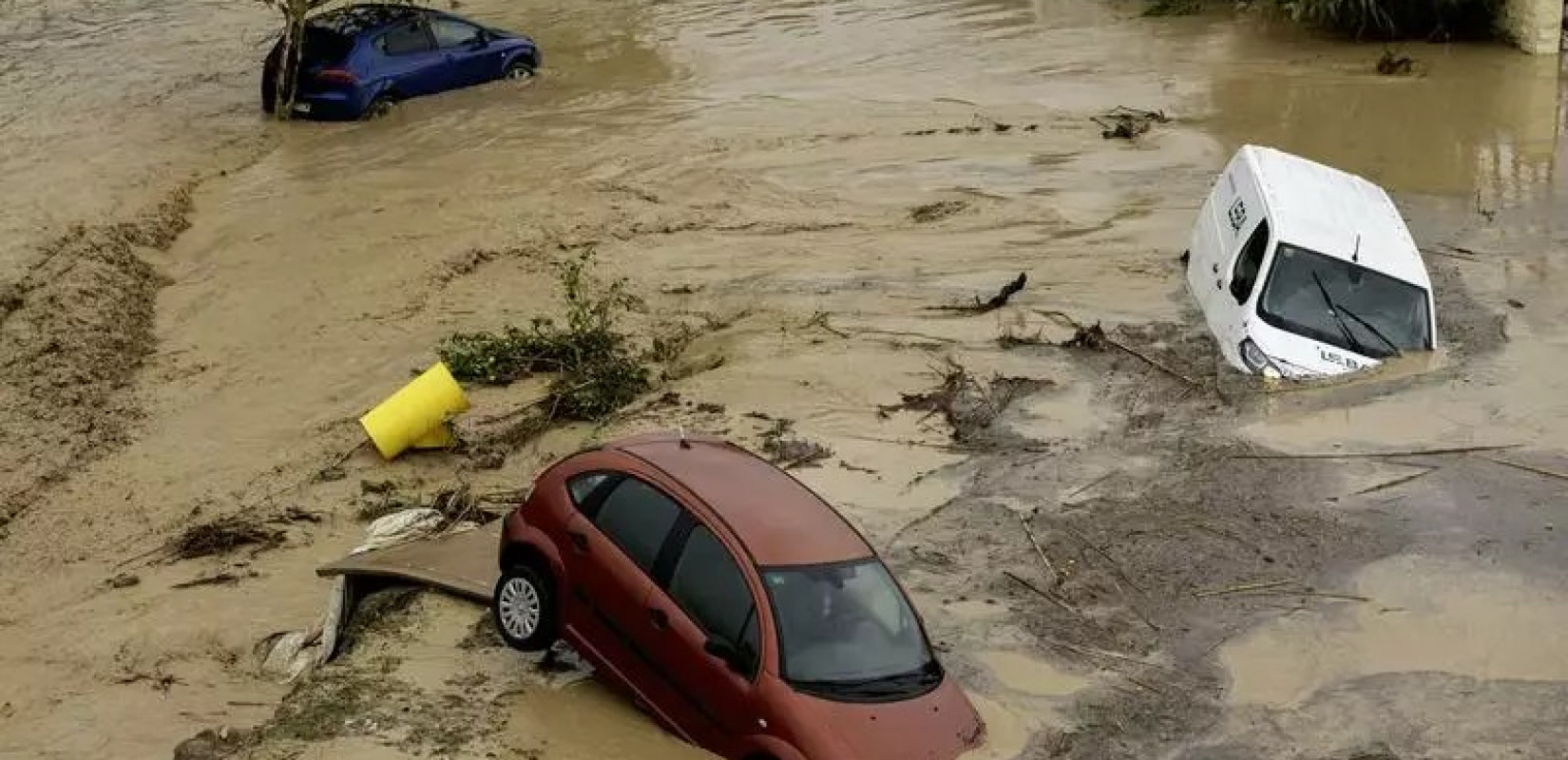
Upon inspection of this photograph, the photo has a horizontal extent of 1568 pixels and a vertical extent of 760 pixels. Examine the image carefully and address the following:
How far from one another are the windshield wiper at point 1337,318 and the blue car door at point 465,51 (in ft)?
40.9

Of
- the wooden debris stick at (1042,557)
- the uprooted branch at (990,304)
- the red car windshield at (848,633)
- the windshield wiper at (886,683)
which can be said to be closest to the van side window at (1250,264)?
the uprooted branch at (990,304)

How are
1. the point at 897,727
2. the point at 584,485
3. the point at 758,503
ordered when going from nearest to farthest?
the point at 897,727 < the point at 758,503 < the point at 584,485

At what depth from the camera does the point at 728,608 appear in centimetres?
857

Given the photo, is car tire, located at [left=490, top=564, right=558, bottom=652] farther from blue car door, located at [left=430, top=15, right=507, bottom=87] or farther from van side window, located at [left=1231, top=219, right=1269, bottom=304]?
blue car door, located at [left=430, top=15, right=507, bottom=87]

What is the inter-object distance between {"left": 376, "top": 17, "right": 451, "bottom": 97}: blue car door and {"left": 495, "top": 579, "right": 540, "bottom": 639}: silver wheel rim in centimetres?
1365

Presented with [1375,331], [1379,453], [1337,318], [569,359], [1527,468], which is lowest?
[1527,468]

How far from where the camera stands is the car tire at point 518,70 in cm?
2366

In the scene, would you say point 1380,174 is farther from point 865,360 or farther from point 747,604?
point 747,604

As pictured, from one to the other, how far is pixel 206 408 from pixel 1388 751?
357 inches

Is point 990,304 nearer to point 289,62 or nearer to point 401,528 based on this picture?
point 401,528

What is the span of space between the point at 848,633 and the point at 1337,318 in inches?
260

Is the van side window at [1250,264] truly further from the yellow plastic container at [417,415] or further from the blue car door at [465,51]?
the blue car door at [465,51]

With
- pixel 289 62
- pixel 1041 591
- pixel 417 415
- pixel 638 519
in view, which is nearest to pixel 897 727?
pixel 638 519

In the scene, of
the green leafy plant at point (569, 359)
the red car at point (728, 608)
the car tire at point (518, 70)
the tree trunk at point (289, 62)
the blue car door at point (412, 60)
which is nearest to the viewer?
the red car at point (728, 608)
